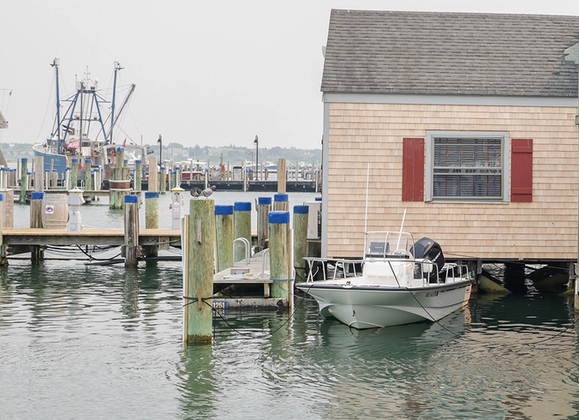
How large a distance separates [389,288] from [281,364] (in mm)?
2806

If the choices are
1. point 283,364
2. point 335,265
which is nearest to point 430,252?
point 335,265

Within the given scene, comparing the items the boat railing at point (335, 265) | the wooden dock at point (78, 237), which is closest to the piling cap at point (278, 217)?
the boat railing at point (335, 265)

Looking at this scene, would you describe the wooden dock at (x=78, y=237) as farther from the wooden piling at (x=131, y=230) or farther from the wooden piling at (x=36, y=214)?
the wooden piling at (x=36, y=214)

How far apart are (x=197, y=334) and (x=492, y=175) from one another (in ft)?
25.5

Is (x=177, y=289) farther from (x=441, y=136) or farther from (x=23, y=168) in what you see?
(x=23, y=168)

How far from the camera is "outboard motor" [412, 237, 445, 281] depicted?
1744cm

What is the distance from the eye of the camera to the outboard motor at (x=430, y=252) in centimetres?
1744

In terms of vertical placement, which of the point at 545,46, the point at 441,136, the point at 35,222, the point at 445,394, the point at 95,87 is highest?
the point at 95,87

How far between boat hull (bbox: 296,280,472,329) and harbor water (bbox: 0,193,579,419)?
211 millimetres

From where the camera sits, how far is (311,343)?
51.6ft

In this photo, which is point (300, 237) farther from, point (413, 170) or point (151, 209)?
point (151, 209)

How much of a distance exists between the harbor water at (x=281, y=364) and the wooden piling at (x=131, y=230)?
410 centimetres

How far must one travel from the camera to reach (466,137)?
19.3 metres

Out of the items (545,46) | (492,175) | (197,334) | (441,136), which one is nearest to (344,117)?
(441,136)
